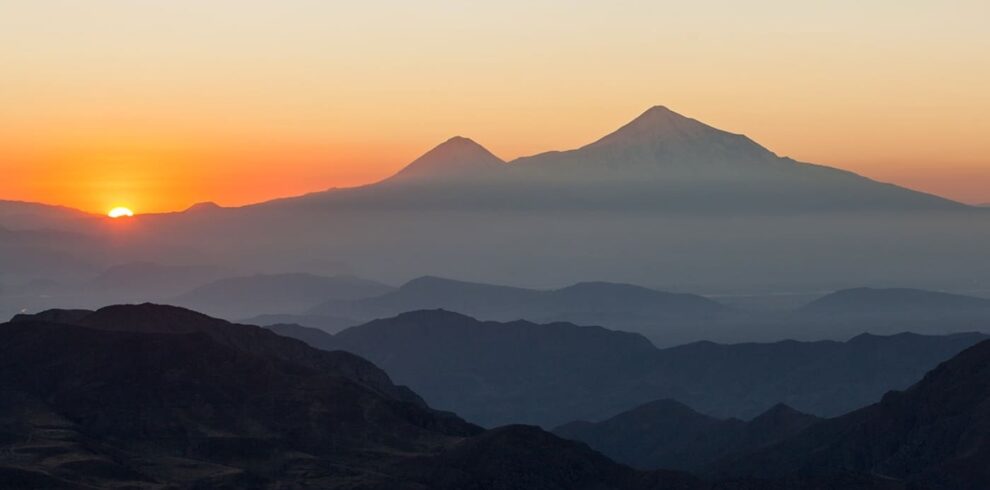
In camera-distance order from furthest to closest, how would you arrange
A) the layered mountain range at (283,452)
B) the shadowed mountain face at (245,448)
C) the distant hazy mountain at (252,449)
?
the layered mountain range at (283,452) → the distant hazy mountain at (252,449) → the shadowed mountain face at (245,448)

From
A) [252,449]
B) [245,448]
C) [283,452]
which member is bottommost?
[283,452]

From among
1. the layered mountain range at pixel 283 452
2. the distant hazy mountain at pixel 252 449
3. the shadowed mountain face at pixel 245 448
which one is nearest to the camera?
the shadowed mountain face at pixel 245 448

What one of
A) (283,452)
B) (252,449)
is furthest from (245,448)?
(283,452)

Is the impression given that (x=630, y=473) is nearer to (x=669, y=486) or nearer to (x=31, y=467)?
(x=669, y=486)

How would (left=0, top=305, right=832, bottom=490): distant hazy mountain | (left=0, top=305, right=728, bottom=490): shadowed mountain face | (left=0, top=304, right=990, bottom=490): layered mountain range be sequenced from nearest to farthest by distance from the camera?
(left=0, top=305, right=728, bottom=490): shadowed mountain face, (left=0, top=305, right=832, bottom=490): distant hazy mountain, (left=0, top=304, right=990, bottom=490): layered mountain range

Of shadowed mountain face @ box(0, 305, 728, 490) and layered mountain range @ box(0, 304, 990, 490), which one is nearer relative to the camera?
shadowed mountain face @ box(0, 305, 728, 490)

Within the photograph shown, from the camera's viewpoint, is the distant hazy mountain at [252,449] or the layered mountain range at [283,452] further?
the layered mountain range at [283,452]

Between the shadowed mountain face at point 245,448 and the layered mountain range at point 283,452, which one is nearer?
the shadowed mountain face at point 245,448

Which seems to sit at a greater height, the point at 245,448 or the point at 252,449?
the point at 245,448

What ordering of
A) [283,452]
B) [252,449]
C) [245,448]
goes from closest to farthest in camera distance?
[252,449] → [245,448] → [283,452]

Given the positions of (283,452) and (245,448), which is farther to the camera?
(283,452)

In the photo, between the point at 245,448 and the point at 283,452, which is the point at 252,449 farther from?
the point at 283,452
